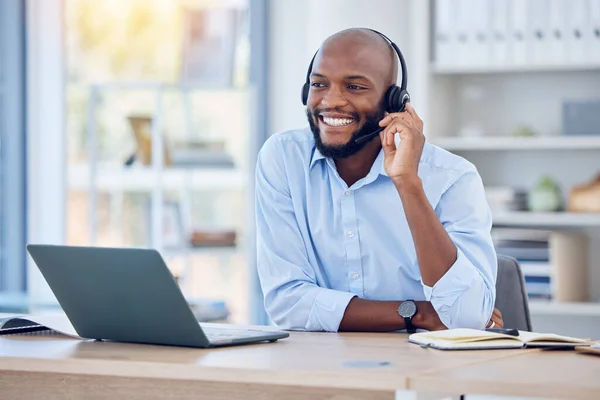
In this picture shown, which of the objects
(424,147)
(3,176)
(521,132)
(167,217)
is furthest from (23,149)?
(424,147)

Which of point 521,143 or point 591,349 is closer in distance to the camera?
point 591,349

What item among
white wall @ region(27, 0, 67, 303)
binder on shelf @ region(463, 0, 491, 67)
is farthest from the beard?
white wall @ region(27, 0, 67, 303)

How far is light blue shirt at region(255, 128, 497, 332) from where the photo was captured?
2.02 metres

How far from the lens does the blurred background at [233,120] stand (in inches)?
146

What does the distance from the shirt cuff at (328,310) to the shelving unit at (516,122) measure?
1902 millimetres

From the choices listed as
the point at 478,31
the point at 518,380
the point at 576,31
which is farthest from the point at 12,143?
the point at 518,380

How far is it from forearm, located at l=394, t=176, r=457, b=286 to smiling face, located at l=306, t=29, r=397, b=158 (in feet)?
0.79

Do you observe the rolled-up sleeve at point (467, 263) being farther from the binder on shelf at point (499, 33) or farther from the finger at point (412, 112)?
the binder on shelf at point (499, 33)

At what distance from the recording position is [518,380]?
1.22 m

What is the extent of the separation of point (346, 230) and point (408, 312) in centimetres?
26

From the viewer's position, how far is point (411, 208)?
192 cm

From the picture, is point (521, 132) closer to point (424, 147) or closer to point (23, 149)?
point (424, 147)

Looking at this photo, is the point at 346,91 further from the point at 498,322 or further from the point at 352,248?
the point at 498,322

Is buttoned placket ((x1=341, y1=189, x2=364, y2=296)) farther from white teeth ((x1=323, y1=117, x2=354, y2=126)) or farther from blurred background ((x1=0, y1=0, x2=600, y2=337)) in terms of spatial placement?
blurred background ((x1=0, y1=0, x2=600, y2=337))
